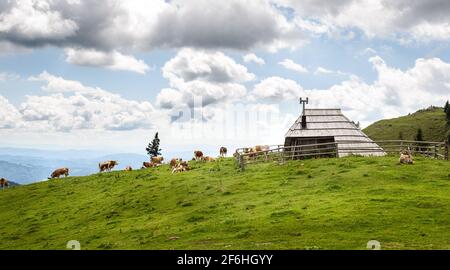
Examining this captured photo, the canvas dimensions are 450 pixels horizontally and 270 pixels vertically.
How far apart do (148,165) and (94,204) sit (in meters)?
18.3

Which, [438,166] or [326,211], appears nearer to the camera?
[326,211]

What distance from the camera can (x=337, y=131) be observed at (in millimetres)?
51375

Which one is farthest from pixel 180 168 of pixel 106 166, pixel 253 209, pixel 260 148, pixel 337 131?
pixel 253 209

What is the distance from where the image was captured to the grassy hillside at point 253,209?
837 inches

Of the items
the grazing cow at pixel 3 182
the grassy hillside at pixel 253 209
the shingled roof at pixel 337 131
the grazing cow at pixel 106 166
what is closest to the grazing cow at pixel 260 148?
the shingled roof at pixel 337 131

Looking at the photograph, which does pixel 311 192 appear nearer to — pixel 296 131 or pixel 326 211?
pixel 326 211

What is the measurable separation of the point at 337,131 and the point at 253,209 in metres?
26.7

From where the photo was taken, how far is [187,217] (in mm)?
28094

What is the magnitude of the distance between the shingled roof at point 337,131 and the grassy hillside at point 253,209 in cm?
961

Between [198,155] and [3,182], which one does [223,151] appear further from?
[3,182]

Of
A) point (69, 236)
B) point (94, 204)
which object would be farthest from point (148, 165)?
point (69, 236)

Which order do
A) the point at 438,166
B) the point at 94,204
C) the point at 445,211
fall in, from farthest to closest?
the point at 94,204 → the point at 438,166 → the point at 445,211

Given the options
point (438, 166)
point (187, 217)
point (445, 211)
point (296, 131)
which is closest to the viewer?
point (445, 211)

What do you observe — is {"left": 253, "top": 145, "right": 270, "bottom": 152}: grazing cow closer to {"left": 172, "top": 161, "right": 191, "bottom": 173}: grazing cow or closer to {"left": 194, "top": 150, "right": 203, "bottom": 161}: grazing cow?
{"left": 194, "top": 150, "right": 203, "bottom": 161}: grazing cow
